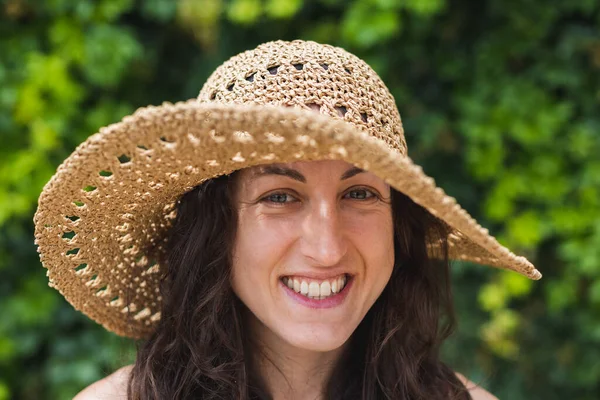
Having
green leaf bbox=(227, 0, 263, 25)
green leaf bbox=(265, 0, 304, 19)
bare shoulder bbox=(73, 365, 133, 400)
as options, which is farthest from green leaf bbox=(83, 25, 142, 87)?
bare shoulder bbox=(73, 365, 133, 400)

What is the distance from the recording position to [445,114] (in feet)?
9.55

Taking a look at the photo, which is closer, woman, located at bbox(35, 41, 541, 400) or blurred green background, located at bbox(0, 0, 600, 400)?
woman, located at bbox(35, 41, 541, 400)

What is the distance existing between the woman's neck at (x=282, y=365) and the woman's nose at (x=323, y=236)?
34 cm

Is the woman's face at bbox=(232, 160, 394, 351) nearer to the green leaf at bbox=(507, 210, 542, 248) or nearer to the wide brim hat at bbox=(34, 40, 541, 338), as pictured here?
the wide brim hat at bbox=(34, 40, 541, 338)

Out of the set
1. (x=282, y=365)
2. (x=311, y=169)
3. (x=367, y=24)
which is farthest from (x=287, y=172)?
(x=367, y=24)

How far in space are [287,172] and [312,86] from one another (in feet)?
0.57

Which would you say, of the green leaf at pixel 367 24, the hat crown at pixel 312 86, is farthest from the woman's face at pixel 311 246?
the green leaf at pixel 367 24

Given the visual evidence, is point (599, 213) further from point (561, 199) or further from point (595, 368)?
point (595, 368)

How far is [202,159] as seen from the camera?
53.0 inches

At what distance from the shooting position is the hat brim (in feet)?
3.96

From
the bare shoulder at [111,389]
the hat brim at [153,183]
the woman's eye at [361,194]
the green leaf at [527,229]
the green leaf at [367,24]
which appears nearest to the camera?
the hat brim at [153,183]

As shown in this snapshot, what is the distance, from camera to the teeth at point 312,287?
1.49 meters

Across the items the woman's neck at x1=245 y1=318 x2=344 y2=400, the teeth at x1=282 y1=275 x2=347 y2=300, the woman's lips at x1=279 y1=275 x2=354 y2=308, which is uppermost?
the teeth at x1=282 y1=275 x2=347 y2=300

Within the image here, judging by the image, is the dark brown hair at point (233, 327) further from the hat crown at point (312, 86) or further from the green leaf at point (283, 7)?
the green leaf at point (283, 7)
